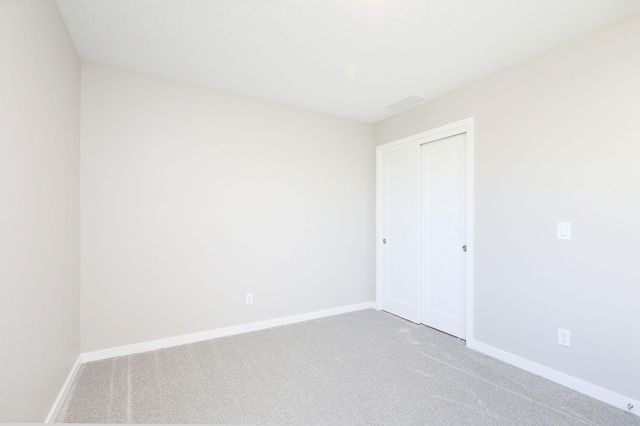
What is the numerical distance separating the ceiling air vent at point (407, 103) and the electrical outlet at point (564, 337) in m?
2.45

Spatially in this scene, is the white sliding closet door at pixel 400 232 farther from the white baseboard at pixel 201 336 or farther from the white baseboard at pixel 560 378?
the white baseboard at pixel 560 378

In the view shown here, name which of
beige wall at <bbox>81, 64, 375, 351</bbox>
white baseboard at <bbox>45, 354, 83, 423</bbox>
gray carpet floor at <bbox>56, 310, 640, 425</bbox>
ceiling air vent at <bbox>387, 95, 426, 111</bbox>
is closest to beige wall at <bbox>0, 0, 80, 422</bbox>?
white baseboard at <bbox>45, 354, 83, 423</bbox>

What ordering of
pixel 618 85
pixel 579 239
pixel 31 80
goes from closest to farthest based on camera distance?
1. pixel 31 80
2. pixel 618 85
3. pixel 579 239

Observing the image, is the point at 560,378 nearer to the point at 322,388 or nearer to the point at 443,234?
the point at 443,234

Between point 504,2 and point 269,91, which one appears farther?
point 269,91

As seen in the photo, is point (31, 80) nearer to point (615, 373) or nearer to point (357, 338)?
point (357, 338)

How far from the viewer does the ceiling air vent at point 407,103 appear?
3.19 m

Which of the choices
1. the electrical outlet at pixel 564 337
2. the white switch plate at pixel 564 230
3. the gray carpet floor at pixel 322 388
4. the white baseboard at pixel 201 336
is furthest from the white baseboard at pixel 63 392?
the white switch plate at pixel 564 230

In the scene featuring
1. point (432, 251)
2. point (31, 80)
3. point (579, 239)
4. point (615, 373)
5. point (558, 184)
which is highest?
point (31, 80)

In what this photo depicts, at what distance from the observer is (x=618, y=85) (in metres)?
1.97

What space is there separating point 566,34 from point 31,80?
11.0 feet

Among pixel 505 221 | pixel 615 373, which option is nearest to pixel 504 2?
pixel 505 221

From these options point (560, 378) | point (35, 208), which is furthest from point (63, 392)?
point (560, 378)

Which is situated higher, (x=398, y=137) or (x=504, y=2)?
(x=504, y=2)
